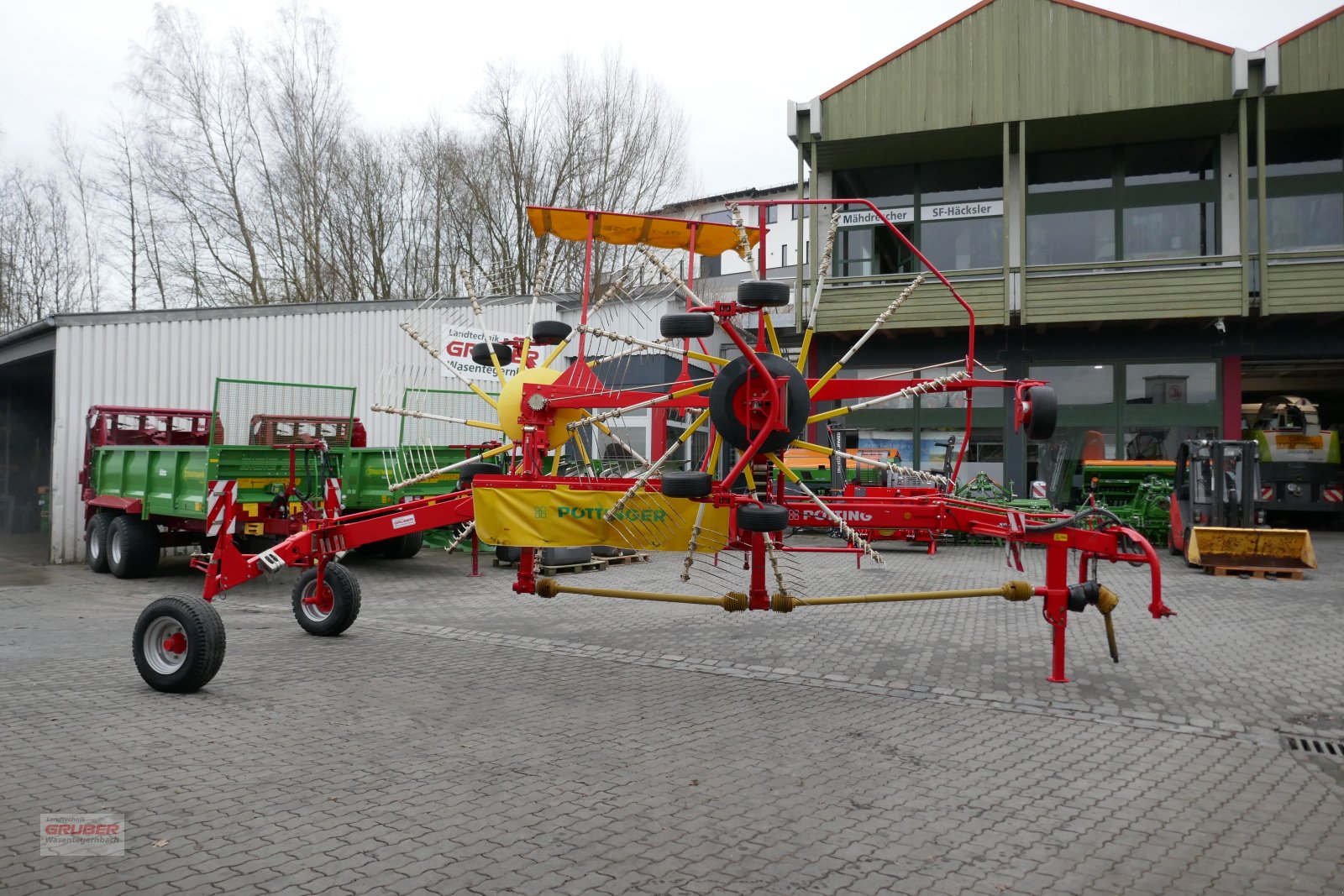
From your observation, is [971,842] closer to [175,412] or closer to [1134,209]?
[175,412]

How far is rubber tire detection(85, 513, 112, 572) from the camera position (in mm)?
13562

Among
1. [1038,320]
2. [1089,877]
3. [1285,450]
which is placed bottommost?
[1089,877]

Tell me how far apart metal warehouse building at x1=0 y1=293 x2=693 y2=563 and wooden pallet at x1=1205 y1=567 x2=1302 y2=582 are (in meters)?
9.85

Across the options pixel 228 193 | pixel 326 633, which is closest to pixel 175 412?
pixel 326 633

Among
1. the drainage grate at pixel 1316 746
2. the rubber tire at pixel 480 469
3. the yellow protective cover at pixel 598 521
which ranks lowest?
the drainage grate at pixel 1316 746

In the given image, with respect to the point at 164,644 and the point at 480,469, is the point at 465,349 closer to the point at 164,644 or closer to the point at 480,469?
the point at 480,469

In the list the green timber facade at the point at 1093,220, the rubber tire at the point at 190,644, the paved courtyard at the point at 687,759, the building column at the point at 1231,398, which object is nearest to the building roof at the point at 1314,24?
the green timber facade at the point at 1093,220

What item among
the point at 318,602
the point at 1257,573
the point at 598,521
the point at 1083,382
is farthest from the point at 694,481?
the point at 1083,382

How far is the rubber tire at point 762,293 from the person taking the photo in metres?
5.20

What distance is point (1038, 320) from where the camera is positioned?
64.7ft

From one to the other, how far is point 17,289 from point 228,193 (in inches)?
440

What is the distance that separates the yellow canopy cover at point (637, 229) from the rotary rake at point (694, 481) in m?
0.02

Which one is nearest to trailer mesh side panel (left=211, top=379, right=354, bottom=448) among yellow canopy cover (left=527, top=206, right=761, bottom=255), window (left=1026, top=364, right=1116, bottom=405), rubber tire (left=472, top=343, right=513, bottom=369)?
rubber tire (left=472, top=343, right=513, bottom=369)

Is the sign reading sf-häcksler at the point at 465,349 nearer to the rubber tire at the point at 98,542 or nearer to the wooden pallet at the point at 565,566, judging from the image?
the wooden pallet at the point at 565,566
